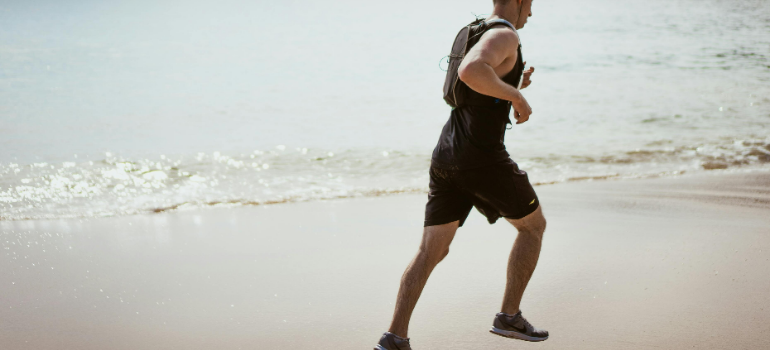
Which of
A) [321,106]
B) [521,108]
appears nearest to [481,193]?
[521,108]

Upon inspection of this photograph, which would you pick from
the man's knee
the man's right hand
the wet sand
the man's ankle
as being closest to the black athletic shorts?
the man's knee

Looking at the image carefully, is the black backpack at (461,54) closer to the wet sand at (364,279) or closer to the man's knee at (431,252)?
the man's knee at (431,252)

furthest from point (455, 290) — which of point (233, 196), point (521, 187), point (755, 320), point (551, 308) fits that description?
point (233, 196)

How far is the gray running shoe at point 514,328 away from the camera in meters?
2.88

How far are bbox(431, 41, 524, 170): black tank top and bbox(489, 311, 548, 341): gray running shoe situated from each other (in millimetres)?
744

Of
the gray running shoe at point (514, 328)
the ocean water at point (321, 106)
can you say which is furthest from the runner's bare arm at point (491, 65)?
the ocean water at point (321, 106)

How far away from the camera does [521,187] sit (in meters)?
2.69

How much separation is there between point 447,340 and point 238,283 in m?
1.46

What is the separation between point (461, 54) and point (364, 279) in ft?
6.06

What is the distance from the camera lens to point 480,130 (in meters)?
2.61

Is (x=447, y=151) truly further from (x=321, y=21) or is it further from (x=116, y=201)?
(x=321, y=21)

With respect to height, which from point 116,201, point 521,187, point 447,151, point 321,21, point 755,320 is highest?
point 321,21

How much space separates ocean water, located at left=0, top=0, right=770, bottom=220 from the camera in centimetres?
791

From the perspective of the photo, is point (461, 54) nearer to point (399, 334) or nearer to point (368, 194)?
point (399, 334)
